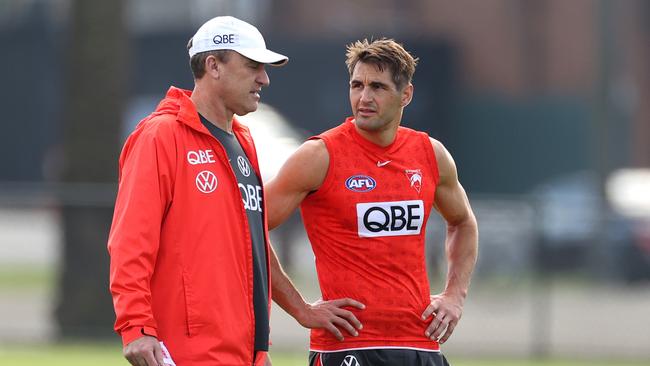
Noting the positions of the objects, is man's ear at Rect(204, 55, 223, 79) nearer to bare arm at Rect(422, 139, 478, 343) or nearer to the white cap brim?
the white cap brim

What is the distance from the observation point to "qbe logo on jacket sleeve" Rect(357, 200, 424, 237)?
6.79 metres

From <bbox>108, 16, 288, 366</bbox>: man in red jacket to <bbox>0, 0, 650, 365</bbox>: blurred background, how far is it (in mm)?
8675

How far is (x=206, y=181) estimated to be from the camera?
19.4 ft

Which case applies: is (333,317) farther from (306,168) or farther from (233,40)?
(233,40)

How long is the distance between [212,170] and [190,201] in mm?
174

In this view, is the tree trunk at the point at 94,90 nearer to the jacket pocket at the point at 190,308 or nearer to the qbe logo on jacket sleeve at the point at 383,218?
the qbe logo on jacket sleeve at the point at 383,218

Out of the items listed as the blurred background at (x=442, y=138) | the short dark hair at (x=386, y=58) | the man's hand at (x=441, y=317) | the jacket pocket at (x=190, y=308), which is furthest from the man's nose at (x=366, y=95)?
the blurred background at (x=442, y=138)

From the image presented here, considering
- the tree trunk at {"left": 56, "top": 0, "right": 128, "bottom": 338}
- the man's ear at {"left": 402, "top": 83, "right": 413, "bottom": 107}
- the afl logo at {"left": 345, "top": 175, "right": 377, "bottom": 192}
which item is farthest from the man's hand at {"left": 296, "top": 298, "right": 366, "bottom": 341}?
the tree trunk at {"left": 56, "top": 0, "right": 128, "bottom": 338}

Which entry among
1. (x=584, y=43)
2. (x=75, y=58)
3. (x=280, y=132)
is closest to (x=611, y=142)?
(x=280, y=132)

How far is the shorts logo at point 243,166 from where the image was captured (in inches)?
241

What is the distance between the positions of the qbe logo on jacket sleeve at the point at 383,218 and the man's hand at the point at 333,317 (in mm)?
337

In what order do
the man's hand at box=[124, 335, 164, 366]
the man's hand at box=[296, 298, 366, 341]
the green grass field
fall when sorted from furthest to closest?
the green grass field, the man's hand at box=[296, 298, 366, 341], the man's hand at box=[124, 335, 164, 366]

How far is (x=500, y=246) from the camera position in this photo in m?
16.4

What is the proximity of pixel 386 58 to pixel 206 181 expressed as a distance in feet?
4.24
